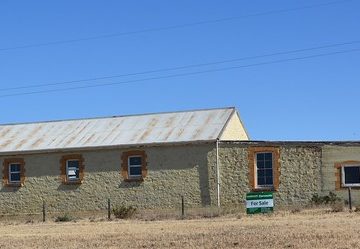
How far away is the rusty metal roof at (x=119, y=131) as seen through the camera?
37.8 meters

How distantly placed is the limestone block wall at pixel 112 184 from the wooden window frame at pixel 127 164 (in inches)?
8.6

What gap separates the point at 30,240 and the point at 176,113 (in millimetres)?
20751

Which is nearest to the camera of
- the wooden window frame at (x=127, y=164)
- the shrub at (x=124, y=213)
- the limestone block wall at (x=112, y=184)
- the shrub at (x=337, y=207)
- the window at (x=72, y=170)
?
the shrub at (x=337, y=207)

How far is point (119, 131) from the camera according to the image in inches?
1581

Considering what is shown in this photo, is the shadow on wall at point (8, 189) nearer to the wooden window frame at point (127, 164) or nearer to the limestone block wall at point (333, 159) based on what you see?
the wooden window frame at point (127, 164)

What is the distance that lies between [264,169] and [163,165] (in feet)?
17.4

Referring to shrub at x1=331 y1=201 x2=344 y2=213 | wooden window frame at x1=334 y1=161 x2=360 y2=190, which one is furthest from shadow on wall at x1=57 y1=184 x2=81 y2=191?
shrub at x1=331 y1=201 x2=344 y2=213

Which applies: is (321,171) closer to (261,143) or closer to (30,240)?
(261,143)

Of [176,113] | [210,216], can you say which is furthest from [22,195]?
[210,216]

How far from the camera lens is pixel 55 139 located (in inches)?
1607

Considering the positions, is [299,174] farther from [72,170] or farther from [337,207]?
[72,170]

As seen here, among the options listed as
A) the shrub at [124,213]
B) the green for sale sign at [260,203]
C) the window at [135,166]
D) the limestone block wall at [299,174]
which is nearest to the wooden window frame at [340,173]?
the limestone block wall at [299,174]

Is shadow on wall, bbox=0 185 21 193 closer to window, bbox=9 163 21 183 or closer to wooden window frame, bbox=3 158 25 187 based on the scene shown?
wooden window frame, bbox=3 158 25 187

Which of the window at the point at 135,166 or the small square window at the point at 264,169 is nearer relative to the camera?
the small square window at the point at 264,169
